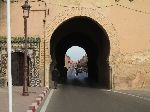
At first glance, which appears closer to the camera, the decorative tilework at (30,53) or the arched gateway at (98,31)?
the decorative tilework at (30,53)

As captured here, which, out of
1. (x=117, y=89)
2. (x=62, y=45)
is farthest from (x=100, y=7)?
(x=62, y=45)

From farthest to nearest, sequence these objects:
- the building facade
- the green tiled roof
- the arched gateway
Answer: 1. the arched gateway
2. the building facade
3. the green tiled roof

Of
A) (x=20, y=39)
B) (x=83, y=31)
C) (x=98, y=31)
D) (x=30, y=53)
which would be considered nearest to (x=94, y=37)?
(x=83, y=31)

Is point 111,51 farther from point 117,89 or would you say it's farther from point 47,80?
point 47,80

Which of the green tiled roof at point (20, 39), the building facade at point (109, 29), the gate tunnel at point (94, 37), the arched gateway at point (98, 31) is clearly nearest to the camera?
the green tiled roof at point (20, 39)

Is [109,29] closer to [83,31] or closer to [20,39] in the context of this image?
[20,39]

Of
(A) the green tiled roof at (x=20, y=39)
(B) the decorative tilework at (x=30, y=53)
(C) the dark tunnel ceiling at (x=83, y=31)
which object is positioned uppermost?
(C) the dark tunnel ceiling at (x=83, y=31)

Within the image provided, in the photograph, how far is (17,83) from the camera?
1103 inches

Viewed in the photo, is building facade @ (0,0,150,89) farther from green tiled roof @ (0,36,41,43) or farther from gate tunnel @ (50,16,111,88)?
gate tunnel @ (50,16,111,88)

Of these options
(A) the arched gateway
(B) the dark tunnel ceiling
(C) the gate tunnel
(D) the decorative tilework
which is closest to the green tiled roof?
(D) the decorative tilework

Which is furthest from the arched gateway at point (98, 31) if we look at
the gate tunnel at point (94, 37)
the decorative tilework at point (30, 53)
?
the decorative tilework at point (30, 53)

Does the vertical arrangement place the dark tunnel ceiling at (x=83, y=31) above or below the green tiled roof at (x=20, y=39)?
above

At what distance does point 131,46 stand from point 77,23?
614 centimetres

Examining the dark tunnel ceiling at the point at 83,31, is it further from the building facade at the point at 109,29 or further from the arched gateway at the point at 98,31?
the building facade at the point at 109,29
